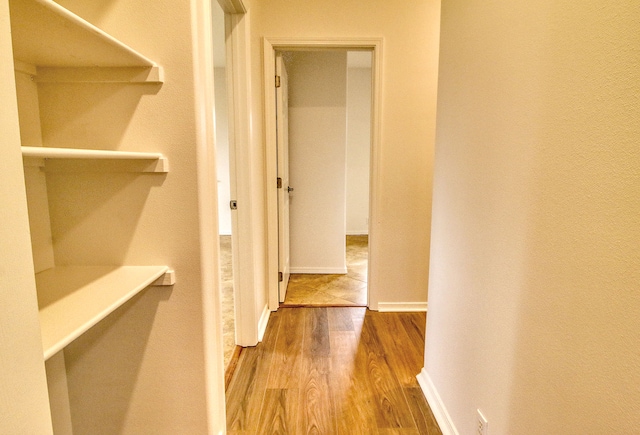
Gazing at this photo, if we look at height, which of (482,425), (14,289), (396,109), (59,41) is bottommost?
(482,425)

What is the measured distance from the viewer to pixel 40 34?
0.79m

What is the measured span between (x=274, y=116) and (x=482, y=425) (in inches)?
86.5

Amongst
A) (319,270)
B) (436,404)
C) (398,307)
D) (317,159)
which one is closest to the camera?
(436,404)

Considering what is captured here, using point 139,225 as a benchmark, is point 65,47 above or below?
above

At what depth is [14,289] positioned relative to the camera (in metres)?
0.57

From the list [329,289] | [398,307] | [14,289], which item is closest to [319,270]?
[329,289]

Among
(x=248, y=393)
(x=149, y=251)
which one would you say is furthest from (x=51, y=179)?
(x=248, y=393)

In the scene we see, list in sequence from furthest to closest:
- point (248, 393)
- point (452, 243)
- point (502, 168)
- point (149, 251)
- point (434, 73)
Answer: point (434, 73) → point (248, 393) → point (452, 243) → point (149, 251) → point (502, 168)

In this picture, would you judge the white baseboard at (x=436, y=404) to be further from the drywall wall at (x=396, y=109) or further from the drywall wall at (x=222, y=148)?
the drywall wall at (x=222, y=148)

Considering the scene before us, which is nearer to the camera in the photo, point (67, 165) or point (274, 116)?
point (67, 165)

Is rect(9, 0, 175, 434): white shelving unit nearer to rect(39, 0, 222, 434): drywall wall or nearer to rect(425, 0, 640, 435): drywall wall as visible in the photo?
rect(39, 0, 222, 434): drywall wall

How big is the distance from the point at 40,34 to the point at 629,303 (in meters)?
1.36

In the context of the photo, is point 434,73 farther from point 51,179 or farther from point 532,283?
point 51,179

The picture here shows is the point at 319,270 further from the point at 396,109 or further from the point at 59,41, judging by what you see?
the point at 59,41
